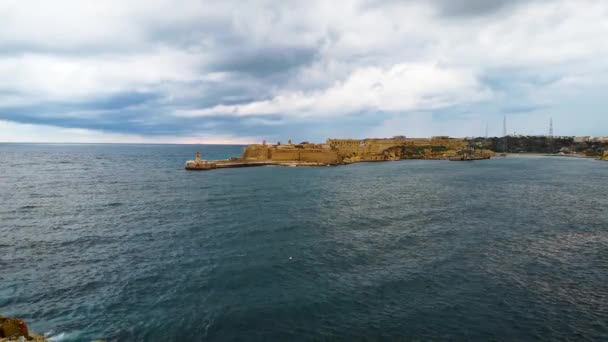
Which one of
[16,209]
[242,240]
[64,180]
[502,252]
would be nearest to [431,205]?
[502,252]

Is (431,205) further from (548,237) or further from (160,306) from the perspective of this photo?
(160,306)

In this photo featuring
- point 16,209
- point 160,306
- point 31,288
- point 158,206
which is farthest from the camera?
point 158,206

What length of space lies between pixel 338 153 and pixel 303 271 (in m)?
101

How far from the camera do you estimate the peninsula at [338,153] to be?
4071 inches

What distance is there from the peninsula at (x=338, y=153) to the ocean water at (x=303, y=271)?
5866 cm

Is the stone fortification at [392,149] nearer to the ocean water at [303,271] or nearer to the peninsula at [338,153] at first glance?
the peninsula at [338,153]

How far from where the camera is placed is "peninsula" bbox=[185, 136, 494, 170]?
103400 mm

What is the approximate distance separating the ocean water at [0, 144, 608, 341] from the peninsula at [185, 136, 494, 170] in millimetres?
58656

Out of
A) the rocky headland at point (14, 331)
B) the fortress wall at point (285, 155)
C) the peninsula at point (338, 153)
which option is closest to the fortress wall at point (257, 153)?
the peninsula at point (338, 153)

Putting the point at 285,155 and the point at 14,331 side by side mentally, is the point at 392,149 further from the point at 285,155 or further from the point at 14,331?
the point at 14,331

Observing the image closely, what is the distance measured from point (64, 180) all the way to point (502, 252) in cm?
6933

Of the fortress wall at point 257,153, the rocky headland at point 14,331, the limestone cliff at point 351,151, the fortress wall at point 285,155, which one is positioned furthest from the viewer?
the fortress wall at point 257,153

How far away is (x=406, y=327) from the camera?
1489 cm

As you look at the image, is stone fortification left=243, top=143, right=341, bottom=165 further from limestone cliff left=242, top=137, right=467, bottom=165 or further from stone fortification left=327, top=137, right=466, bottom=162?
stone fortification left=327, top=137, right=466, bottom=162
